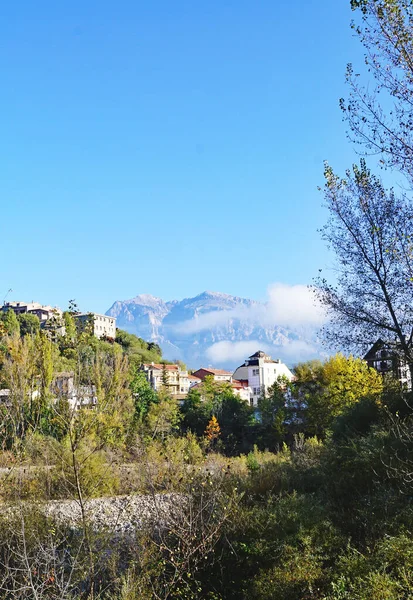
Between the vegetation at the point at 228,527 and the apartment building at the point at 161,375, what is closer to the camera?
the vegetation at the point at 228,527

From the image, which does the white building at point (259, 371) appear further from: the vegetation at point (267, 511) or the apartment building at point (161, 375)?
the vegetation at point (267, 511)

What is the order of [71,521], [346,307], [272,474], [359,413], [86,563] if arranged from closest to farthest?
[86,563], [71,521], [346,307], [272,474], [359,413]

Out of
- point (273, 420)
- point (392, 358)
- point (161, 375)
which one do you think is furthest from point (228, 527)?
point (161, 375)

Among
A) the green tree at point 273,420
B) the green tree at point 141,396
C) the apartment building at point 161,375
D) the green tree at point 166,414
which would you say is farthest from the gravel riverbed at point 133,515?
the apartment building at point 161,375

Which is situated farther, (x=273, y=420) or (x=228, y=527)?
(x=273, y=420)

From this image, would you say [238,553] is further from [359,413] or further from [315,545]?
[359,413]

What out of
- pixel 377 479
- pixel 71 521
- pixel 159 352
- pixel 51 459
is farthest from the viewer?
pixel 159 352

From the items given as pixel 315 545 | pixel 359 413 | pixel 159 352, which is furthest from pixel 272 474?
pixel 159 352

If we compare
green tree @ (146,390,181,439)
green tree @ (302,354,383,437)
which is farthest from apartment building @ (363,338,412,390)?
green tree @ (146,390,181,439)

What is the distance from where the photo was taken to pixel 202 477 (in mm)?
8555

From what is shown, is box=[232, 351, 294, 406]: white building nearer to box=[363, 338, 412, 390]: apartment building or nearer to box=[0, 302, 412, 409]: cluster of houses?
box=[0, 302, 412, 409]: cluster of houses

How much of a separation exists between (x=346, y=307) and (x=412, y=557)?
169 inches

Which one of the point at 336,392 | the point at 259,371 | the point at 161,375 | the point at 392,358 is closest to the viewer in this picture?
the point at 392,358

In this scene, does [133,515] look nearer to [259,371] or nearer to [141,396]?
[141,396]
